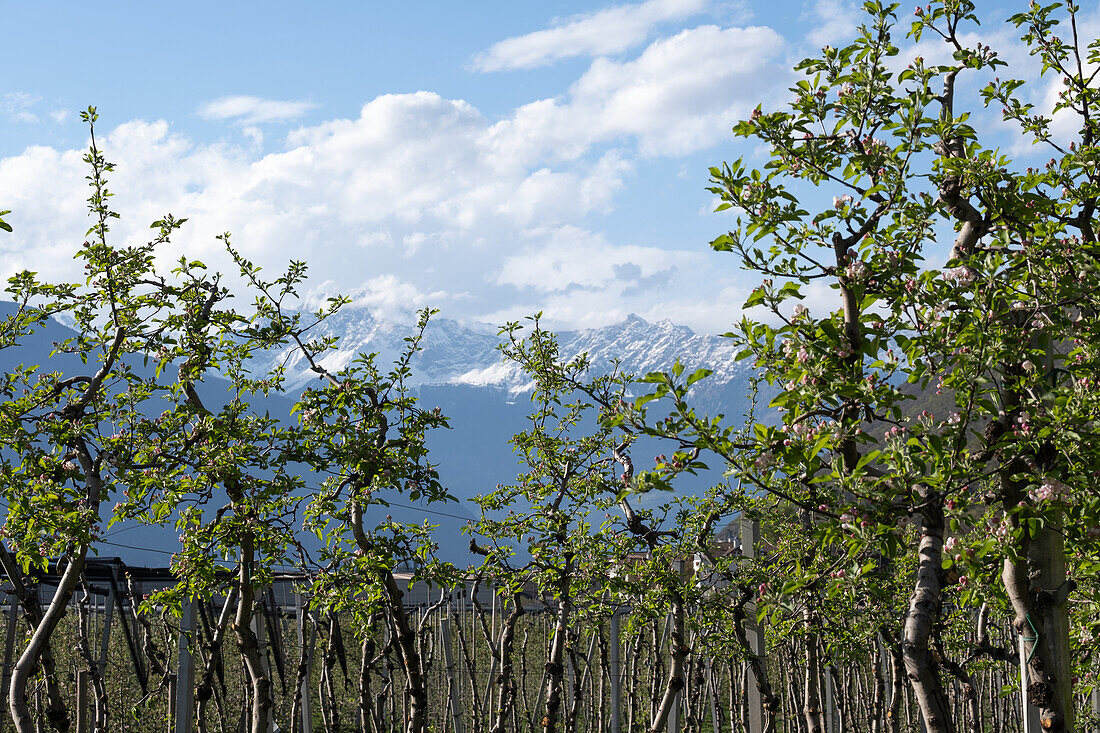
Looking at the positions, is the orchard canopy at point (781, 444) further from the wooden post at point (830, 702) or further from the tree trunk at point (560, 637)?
the wooden post at point (830, 702)

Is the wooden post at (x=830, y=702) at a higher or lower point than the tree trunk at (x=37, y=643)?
lower

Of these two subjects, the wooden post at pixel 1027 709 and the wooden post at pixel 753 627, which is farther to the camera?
the wooden post at pixel 753 627

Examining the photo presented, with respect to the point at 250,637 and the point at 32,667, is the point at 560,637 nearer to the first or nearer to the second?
the point at 250,637

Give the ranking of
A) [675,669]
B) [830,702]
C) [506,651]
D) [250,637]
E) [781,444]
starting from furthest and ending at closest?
[830,702]
[506,651]
[675,669]
[250,637]
[781,444]

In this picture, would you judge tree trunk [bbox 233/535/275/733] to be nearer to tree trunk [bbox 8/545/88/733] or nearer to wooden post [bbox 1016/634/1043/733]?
tree trunk [bbox 8/545/88/733]

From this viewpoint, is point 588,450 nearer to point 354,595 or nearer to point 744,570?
point 744,570

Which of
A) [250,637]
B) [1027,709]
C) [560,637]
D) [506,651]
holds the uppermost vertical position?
[250,637]

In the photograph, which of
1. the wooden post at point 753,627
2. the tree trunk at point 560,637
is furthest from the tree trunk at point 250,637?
the wooden post at point 753,627

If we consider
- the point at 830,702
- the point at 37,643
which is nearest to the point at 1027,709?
the point at 37,643

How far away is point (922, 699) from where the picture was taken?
11.6 ft

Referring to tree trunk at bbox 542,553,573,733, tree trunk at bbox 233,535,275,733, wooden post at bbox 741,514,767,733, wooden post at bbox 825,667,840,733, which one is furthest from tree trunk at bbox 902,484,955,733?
wooden post at bbox 825,667,840,733

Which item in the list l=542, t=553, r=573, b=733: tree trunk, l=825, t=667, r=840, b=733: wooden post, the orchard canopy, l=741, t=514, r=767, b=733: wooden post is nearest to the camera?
the orchard canopy

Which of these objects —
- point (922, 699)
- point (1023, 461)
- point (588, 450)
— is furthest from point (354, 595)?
point (1023, 461)

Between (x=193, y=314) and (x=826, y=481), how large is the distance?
11.6ft
